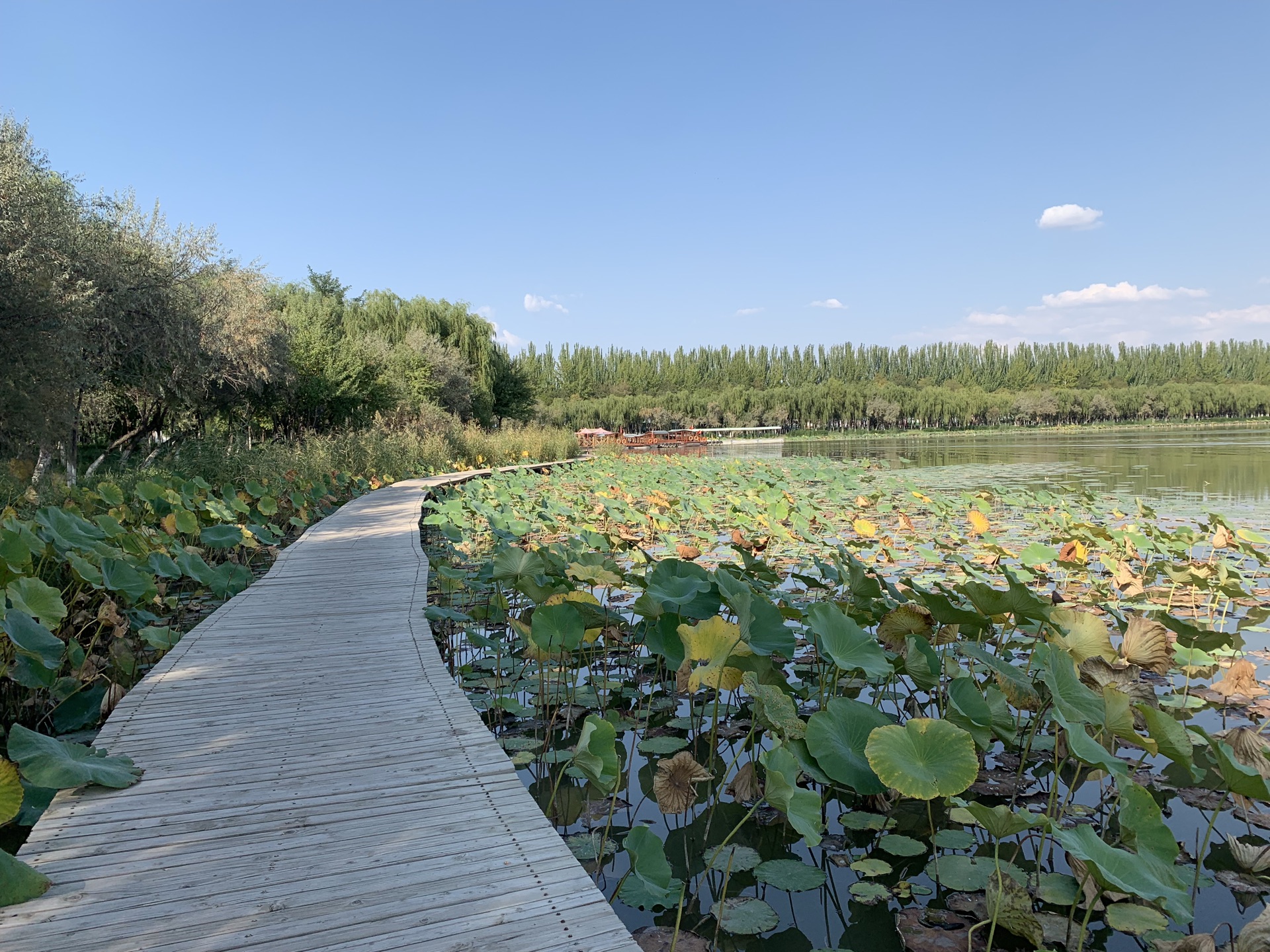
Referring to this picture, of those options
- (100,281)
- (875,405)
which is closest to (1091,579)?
(100,281)

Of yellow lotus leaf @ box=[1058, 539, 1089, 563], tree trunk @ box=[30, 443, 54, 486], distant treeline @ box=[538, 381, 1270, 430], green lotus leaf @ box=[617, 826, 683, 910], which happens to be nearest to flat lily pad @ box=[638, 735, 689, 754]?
green lotus leaf @ box=[617, 826, 683, 910]

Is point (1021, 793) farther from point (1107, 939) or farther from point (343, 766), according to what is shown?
point (343, 766)

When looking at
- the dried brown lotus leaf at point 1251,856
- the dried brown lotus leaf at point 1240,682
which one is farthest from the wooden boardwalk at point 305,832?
the dried brown lotus leaf at point 1240,682

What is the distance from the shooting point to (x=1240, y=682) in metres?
3.15

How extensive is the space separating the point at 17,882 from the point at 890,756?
2.04 meters

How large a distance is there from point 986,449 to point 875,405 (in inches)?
1613

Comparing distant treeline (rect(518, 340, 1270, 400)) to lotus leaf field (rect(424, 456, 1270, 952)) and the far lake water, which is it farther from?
lotus leaf field (rect(424, 456, 1270, 952))

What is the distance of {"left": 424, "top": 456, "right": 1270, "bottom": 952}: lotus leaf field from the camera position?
1886 mm

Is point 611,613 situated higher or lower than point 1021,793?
higher

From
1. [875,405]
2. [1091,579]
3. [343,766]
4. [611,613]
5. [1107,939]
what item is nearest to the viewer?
[1107,939]

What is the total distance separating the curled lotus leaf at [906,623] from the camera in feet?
9.93

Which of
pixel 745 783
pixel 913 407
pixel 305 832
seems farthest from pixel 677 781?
pixel 913 407

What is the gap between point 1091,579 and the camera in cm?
540

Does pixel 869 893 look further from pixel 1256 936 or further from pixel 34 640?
pixel 34 640
